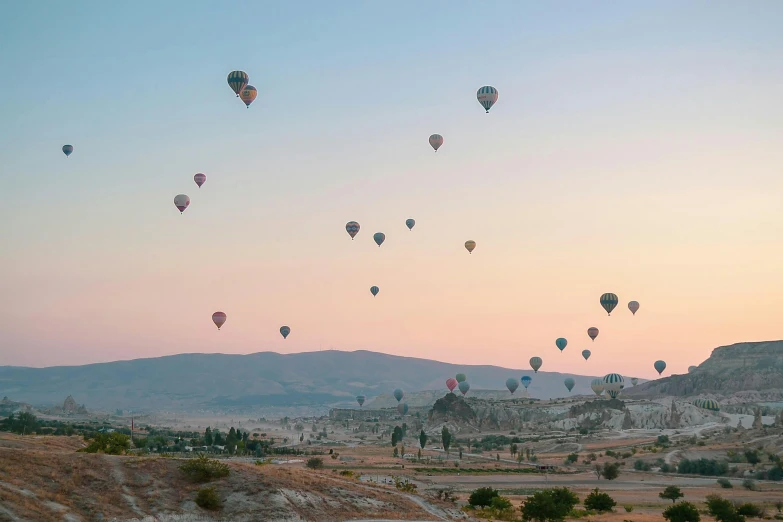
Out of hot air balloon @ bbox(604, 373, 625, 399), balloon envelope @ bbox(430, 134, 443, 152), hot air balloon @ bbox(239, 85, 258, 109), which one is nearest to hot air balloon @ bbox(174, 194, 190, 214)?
hot air balloon @ bbox(239, 85, 258, 109)

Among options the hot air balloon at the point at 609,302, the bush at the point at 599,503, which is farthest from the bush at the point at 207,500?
the hot air balloon at the point at 609,302

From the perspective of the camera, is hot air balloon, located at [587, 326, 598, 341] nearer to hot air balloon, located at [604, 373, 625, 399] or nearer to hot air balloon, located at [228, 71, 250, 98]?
hot air balloon, located at [604, 373, 625, 399]

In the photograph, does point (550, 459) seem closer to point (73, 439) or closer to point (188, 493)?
point (73, 439)

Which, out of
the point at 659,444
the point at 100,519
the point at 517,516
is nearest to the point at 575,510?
the point at 517,516

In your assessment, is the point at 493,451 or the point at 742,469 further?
the point at 493,451

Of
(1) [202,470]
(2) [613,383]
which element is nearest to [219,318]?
(1) [202,470]

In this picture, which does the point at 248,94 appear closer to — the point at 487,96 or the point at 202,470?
the point at 487,96
